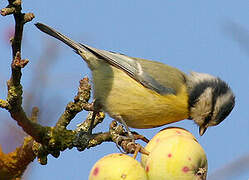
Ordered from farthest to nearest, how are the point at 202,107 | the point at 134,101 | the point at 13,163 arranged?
the point at 202,107 → the point at 134,101 → the point at 13,163

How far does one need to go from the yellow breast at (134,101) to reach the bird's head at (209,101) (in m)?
0.07

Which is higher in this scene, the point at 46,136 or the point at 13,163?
the point at 46,136

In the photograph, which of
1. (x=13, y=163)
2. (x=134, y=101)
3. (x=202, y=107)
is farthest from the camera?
(x=202, y=107)

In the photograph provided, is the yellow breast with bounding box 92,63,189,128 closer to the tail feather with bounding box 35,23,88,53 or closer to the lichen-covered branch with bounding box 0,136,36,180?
the tail feather with bounding box 35,23,88,53

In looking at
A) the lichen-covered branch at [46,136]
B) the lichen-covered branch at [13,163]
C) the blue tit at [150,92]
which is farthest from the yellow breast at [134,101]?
the lichen-covered branch at [13,163]

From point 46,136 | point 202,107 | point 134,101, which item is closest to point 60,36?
point 134,101

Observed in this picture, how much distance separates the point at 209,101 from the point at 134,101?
0.61 meters

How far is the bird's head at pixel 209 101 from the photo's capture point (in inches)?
138

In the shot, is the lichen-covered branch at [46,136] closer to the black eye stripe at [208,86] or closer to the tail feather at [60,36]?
the tail feather at [60,36]

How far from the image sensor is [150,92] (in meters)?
3.56

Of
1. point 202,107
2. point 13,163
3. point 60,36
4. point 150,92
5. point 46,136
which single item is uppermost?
point 60,36

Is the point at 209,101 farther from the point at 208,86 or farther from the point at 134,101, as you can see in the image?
the point at 134,101

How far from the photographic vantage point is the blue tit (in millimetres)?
3424

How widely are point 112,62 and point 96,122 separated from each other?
72 centimetres
